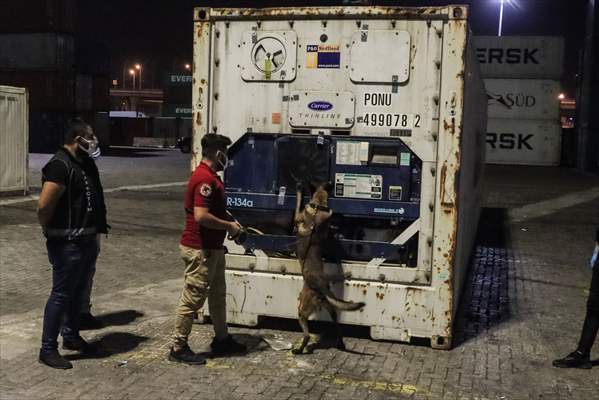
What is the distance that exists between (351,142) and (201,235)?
1598 millimetres

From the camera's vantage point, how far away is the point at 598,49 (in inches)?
1316

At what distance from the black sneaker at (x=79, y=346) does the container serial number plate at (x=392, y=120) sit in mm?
2939

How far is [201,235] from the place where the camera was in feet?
16.4

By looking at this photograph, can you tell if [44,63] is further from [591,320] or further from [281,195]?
[591,320]

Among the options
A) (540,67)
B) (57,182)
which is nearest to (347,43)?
(57,182)

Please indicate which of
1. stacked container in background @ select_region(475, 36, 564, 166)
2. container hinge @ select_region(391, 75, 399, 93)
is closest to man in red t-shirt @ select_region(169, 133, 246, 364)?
container hinge @ select_region(391, 75, 399, 93)

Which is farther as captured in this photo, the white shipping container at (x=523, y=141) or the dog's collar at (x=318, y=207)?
the white shipping container at (x=523, y=141)

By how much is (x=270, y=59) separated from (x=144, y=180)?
16.9 m

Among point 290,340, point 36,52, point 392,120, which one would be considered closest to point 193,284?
point 290,340

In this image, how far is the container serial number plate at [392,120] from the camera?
555cm

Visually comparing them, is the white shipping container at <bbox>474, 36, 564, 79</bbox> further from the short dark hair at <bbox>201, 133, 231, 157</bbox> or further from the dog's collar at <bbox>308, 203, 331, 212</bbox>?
the short dark hair at <bbox>201, 133, 231, 157</bbox>

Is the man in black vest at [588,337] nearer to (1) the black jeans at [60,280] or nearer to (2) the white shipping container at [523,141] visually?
(1) the black jeans at [60,280]

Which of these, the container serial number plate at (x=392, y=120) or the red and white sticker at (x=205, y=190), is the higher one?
the container serial number plate at (x=392, y=120)

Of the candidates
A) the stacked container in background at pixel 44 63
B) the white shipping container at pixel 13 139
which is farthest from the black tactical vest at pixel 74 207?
the stacked container in background at pixel 44 63
